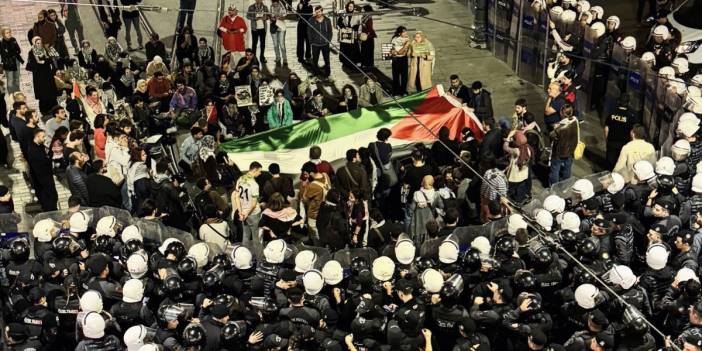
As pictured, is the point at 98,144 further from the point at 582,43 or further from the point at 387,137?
the point at 582,43

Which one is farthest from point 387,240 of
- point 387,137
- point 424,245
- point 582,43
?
point 582,43

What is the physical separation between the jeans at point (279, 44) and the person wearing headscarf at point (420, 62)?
276 centimetres

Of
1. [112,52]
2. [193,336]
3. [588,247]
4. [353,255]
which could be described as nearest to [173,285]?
[193,336]

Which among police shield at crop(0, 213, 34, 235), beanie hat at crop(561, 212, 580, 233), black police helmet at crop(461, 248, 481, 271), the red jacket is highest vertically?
the red jacket

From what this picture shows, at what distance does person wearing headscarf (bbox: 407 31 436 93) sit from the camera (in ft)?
55.1

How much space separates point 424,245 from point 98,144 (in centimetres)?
550

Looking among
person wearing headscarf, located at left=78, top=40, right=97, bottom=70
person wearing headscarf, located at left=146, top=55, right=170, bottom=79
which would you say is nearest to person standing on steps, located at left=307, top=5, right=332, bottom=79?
person wearing headscarf, located at left=146, top=55, right=170, bottom=79

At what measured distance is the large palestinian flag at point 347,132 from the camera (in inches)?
542

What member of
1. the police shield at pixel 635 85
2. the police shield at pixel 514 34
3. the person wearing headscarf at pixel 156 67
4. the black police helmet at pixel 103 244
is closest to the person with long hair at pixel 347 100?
the person wearing headscarf at pixel 156 67

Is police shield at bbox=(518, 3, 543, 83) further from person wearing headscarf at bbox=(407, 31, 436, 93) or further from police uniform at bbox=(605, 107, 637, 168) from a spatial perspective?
police uniform at bbox=(605, 107, 637, 168)

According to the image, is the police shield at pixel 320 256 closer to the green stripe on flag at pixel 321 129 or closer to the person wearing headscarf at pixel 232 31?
the green stripe on flag at pixel 321 129

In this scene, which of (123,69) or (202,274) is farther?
(123,69)

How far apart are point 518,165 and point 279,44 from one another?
23.9 feet

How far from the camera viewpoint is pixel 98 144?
531 inches
